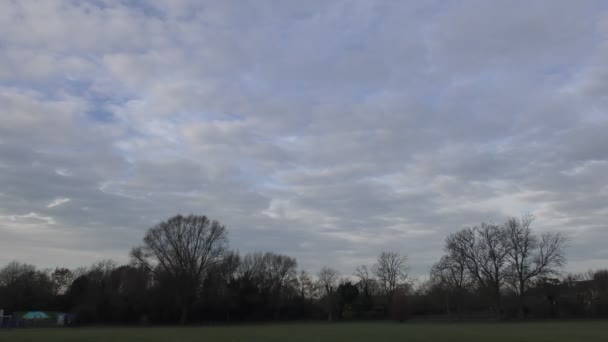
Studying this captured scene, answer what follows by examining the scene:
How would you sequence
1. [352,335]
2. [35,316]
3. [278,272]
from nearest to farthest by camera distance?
1. [352,335]
2. [35,316]
3. [278,272]

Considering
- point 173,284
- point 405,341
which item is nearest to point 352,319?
point 173,284

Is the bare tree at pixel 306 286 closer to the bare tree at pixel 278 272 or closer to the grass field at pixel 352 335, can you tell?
the bare tree at pixel 278 272

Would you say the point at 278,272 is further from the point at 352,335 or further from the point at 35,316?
the point at 352,335

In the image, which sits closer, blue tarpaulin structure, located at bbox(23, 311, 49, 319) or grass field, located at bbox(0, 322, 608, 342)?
grass field, located at bbox(0, 322, 608, 342)

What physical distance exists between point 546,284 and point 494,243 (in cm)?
1161

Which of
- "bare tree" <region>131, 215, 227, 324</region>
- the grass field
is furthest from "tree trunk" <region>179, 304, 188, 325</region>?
the grass field

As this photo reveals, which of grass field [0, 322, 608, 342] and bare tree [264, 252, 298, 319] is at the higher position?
bare tree [264, 252, 298, 319]

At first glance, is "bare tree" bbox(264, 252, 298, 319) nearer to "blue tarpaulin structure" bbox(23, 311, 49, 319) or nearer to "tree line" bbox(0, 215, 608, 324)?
"tree line" bbox(0, 215, 608, 324)

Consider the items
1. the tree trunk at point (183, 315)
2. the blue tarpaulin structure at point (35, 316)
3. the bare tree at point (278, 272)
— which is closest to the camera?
the blue tarpaulin structure at point (35, 316)

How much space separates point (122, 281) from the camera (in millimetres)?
83375

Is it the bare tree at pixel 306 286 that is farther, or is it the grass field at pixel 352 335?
the bare tree at pixel 306 286

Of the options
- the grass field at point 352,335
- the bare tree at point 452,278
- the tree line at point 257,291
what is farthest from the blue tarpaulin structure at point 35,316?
the bare tree at point 452,278

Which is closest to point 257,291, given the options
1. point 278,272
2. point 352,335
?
point 278,272

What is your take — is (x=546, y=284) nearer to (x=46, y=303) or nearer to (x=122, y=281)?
(x=122, y=281)
